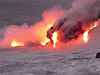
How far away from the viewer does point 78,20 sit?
130 feet

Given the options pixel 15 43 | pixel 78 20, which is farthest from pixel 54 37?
pixel 15 43

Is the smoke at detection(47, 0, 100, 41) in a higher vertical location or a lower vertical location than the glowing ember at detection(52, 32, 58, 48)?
higher

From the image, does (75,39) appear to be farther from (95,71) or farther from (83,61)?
(95,71)

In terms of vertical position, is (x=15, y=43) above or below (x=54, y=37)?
above

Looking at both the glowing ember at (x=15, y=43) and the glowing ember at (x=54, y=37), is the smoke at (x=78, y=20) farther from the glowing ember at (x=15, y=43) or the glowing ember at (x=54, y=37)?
the glowing ember at (x=15, y=43)

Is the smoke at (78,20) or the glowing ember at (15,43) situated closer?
the smoke at (78,20)

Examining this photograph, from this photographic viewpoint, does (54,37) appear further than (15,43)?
No

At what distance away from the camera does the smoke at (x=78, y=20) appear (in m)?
39.4

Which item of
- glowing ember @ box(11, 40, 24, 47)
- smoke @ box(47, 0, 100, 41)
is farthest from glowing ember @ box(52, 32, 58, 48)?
glowing ember @ box(11, 40, 24, 47)

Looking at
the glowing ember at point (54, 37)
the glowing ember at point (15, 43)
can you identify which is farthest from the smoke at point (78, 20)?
the glowing ember at point (15, 43)

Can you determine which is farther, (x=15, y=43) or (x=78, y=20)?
(x=15, y=43)

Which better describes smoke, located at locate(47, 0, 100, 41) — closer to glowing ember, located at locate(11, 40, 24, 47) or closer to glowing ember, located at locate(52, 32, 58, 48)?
glowing ember, located at locate(52, 32, 58, 48)

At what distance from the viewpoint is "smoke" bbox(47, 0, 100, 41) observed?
39.4 meters

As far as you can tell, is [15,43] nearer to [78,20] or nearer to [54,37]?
[54,37]
